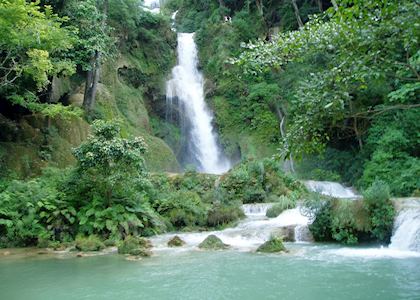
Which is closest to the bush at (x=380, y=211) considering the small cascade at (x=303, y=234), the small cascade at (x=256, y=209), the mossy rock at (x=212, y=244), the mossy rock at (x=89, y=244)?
the small cascade at (x=303, y=234)

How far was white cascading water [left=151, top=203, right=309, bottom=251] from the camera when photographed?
13453 millimetres

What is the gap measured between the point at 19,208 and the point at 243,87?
2022cm

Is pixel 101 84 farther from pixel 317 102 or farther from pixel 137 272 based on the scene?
pixel 317 102

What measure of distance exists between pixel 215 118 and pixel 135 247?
1888cm

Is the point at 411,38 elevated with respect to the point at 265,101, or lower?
lower

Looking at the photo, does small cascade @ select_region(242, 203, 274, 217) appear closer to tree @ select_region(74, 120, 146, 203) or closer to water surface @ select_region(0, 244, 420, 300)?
tree @ select_region(74, 120, 146, 203)

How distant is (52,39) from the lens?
15.6 meters

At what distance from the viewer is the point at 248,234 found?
14312 mm

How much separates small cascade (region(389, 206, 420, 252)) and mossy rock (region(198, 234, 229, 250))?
4.62 m

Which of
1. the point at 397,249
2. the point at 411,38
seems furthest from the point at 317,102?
the point at 397,249

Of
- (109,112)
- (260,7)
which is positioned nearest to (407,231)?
(109,112)

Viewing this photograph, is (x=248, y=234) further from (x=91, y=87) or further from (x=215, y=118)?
(x=215, y=118)

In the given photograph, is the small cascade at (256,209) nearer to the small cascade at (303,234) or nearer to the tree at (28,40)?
the small cascade at (303,234)

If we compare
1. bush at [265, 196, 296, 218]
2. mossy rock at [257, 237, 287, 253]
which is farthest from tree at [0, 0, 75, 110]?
bush at [265, 196, 296, 218]
